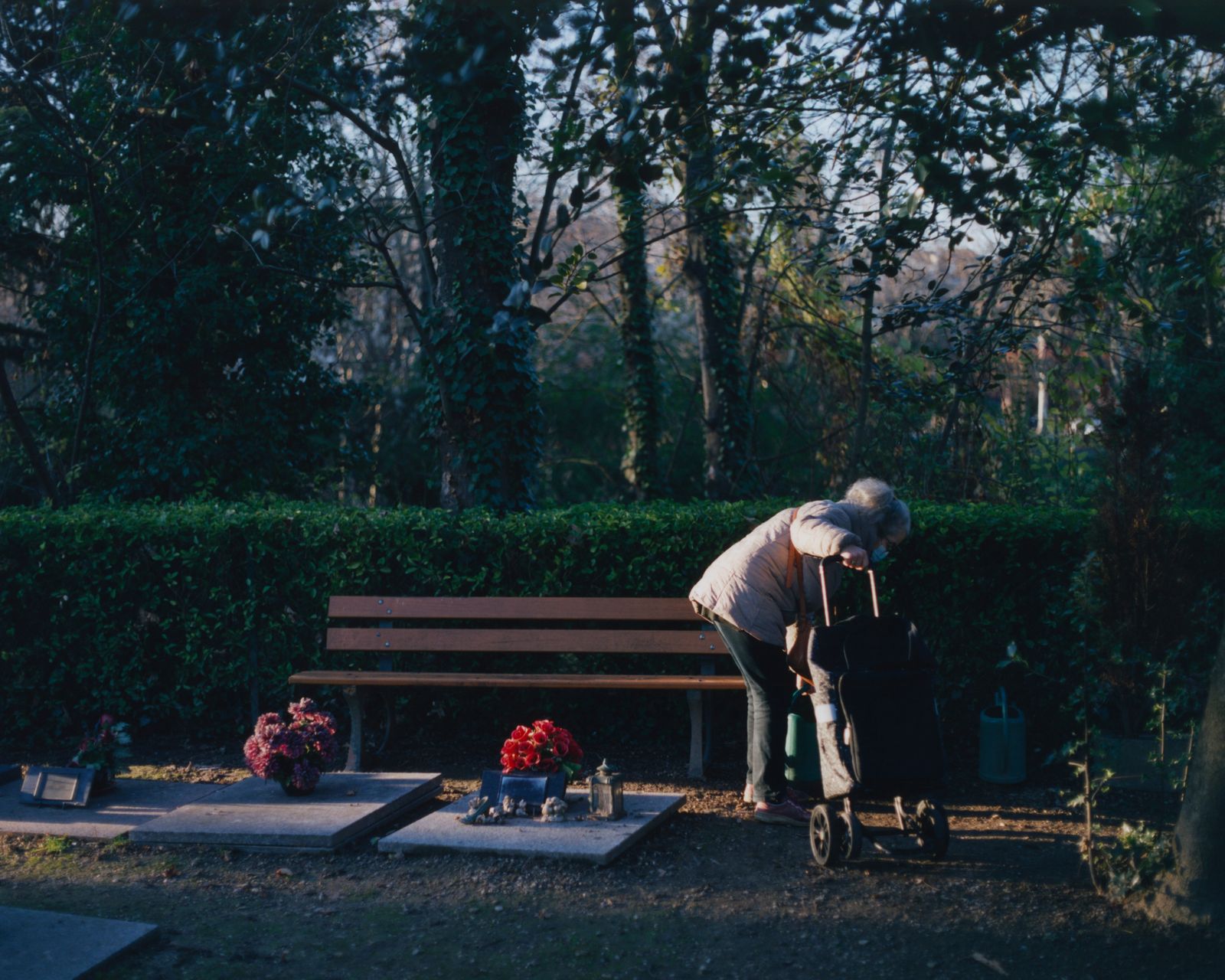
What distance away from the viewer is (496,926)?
Answer: 4277 mm

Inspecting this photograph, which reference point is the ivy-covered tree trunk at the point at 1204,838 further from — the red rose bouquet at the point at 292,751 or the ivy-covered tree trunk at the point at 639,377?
the ivy-covered tree trunk at the point at 639,377

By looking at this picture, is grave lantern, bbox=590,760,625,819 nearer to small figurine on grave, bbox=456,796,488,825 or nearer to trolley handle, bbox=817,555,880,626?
small figurine on grave, bbox=456,796,488,825

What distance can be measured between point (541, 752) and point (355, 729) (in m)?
1.48

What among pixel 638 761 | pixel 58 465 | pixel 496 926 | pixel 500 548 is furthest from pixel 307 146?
pixel 496 926

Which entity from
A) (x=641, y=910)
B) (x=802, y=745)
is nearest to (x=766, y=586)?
(x=802, y=745)

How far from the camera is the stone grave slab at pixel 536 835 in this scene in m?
4.93

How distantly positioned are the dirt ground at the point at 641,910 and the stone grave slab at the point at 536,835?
6 centimetres

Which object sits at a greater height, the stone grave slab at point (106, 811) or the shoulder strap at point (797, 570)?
the shoulder strap at point (797, 570)

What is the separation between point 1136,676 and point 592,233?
19008 millimetres

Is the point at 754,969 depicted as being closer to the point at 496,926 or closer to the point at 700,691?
the point at 496,926

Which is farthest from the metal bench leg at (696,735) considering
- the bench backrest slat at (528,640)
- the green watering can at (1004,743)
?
the green watering can at (1004,743)

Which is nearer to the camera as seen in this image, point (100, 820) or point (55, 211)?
point (100, 820)

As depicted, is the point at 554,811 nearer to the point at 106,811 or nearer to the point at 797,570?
the point at 797,570

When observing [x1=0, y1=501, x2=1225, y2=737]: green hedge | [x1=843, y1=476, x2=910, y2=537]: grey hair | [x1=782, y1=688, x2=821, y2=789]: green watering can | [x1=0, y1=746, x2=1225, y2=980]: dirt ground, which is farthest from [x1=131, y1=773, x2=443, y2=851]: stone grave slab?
[x1=843, y1=476, x2=910, y2=537]: grey hair
